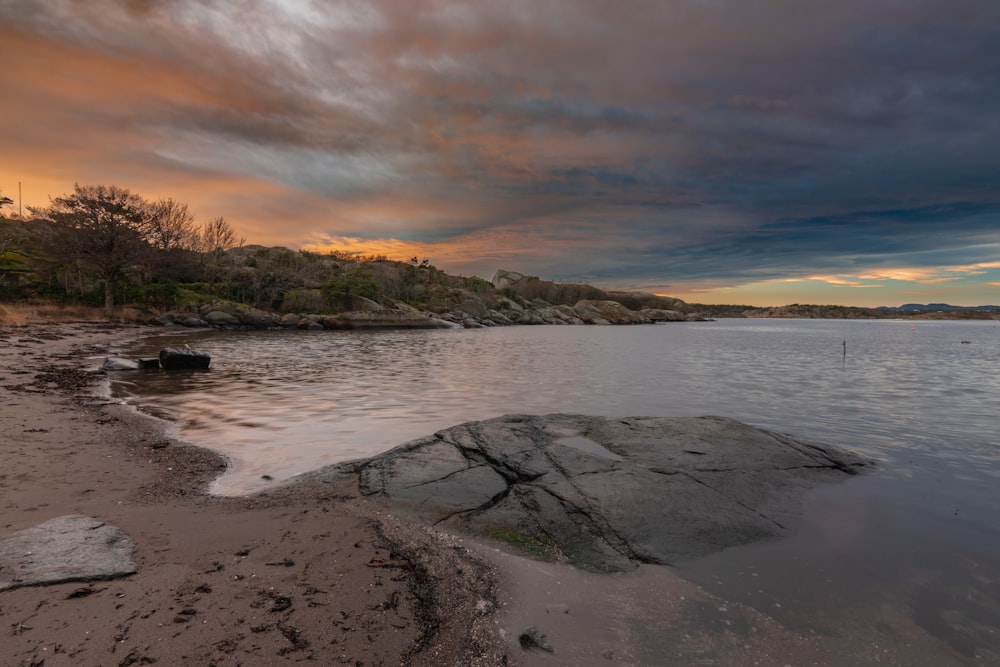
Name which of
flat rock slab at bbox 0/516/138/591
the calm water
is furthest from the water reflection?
flat rock slab at bbox 0/516/138/591

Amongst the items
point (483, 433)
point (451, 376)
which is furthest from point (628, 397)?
point (483, 433)

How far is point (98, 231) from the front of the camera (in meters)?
42.8

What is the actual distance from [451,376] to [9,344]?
20988mm

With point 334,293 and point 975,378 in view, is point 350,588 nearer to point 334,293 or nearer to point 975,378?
point 975,378

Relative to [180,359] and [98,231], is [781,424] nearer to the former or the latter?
[180,359]

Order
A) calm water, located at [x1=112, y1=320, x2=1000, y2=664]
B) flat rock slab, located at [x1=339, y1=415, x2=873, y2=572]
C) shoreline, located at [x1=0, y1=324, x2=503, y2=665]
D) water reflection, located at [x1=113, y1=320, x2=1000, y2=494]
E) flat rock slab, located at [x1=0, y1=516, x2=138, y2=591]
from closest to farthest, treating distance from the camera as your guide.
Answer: shoreline, located at [x1=0, y1=324, x2=503, y2=665]
flat rock slab, located at [x1=0, y1=516, x2=138, y2=591]
calm water, located at [x1=112, y1=320, x2=1000, y2=664]
flat rock slab, located at [x1=339, y1=415, x2=873, y2=572]
water reflection, located at [x1=113, y1=320, x2=1000, y2=494]

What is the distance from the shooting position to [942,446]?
1025 centimetres

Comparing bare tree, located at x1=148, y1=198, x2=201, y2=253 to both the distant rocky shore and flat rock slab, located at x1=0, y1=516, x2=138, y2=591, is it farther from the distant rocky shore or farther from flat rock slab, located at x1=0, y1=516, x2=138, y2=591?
flat rock slab, located at x1=0, y1=516, x2=138, y2=591

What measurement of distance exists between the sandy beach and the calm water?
553 millimetres

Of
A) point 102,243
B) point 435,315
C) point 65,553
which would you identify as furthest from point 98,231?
point 65,553

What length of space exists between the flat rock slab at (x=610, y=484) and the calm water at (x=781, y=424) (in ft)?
1.59

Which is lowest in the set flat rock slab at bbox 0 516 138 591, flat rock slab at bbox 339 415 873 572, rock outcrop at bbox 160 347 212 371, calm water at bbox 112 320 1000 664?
calm water at bbox 112 320 1000 664

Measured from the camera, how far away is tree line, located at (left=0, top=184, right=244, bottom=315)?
Result: 140ft

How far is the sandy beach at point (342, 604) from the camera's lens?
333cm
